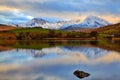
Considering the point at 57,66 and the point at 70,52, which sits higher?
the point at 57,66

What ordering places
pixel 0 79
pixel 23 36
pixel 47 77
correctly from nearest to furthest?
pixel 0 79 < pixel 47 77 < pixel 23 36

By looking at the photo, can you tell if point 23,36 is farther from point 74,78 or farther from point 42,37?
point 74,78

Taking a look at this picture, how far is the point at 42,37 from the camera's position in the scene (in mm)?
180750

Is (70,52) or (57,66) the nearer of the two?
(57,66)

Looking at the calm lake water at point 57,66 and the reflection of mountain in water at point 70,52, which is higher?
the calm lake water at point 57,66

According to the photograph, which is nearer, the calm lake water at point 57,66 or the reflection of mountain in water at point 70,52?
the calm lake water at point 57,66

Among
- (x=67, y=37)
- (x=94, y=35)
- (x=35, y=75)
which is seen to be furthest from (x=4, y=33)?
(x=35, y=75)

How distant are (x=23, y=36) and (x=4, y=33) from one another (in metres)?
24.1

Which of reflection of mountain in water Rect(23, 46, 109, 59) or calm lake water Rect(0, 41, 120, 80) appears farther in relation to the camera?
reflection of mountain in water Rect(23, 46, 109, 59)

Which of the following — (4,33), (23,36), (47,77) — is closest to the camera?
(47,77)

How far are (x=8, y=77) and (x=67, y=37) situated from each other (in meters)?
158

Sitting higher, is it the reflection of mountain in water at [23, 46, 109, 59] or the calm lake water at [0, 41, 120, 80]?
the calm lake water at [0, 41, 120, 80]

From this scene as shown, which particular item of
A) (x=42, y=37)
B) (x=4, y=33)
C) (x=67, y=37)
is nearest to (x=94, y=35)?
(x=67, y=37)

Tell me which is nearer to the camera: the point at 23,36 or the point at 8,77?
the point at 8,77
